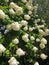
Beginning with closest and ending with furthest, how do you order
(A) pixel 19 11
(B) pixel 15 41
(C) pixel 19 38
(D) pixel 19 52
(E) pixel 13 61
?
(E) pixel 13 61
(D) pixel 19 52
(B) pixel 15 41
(C) pixel 19 38
(A) pixel 19 11

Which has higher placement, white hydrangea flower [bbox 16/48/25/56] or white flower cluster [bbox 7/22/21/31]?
white flower cluster [bbox 7/22/21/31]

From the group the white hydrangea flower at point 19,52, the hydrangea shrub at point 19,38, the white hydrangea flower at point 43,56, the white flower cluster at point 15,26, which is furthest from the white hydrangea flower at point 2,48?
the white hydrangea flower at point 43,56

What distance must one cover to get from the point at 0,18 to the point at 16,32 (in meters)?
0.44

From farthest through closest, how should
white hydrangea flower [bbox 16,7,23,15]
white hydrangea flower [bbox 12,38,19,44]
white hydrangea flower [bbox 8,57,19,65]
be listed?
white hydrangea flower [bbox 16,7,23,15], white hydrangea flower [bbox 12,38,19,44], white hydrangea flower [bbox 8,57,19,65]

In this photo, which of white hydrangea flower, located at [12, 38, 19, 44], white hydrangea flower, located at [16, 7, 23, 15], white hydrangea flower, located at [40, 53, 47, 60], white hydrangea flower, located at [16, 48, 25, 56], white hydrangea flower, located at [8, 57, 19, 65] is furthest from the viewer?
white hydrangea flower, located at [16, 7, 23, 15]

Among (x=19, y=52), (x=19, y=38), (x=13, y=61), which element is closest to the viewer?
(x=13, y=61)

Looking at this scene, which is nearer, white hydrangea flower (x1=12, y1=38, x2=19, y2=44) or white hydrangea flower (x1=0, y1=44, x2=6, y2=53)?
Answer: white hydrangea flower (x1=0, y1=44, x2=6, y2=53)

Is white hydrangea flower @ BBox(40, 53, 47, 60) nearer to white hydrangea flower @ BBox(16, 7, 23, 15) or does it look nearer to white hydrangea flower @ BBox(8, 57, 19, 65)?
white hydrangea flower @ BBox(8, 57, 19, 65)

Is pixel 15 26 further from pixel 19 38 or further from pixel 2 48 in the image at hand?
pixel 2 48

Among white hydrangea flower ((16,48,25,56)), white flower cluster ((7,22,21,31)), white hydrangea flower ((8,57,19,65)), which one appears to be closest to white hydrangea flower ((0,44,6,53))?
white hydrangea flower ((8,57,19,65))

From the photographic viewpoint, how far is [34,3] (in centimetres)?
729

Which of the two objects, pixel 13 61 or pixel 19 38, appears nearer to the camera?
pixel 13 61

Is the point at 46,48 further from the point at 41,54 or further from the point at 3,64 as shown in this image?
the point at 3,64

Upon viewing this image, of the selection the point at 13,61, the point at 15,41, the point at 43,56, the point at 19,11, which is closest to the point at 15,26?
the point at 15,41
